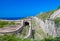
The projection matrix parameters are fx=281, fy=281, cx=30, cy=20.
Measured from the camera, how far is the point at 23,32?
114ft

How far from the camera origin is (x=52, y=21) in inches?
1187

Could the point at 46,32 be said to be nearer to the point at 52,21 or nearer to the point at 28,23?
the point at 52,21

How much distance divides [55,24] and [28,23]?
12135 mm

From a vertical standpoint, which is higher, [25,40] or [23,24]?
[23,24]

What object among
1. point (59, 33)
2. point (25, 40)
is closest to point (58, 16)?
point (59, 33)

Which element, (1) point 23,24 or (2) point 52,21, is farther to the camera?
(1) point 23,24

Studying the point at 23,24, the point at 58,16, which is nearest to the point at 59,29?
the point at 58,16

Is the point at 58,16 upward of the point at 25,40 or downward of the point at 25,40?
upward

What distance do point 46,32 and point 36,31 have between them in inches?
132

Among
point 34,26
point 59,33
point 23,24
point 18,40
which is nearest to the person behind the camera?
point 18,40

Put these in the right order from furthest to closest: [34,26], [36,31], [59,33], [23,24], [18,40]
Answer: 1. [23,24]
2. [34,26]
3. [36,31]
4. [59,33]
5. [18,40]

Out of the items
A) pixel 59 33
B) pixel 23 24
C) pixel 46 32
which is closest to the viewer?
pixel 59 33

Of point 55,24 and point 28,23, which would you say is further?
point 28,23

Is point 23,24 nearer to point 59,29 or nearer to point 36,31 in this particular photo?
point 36,31
